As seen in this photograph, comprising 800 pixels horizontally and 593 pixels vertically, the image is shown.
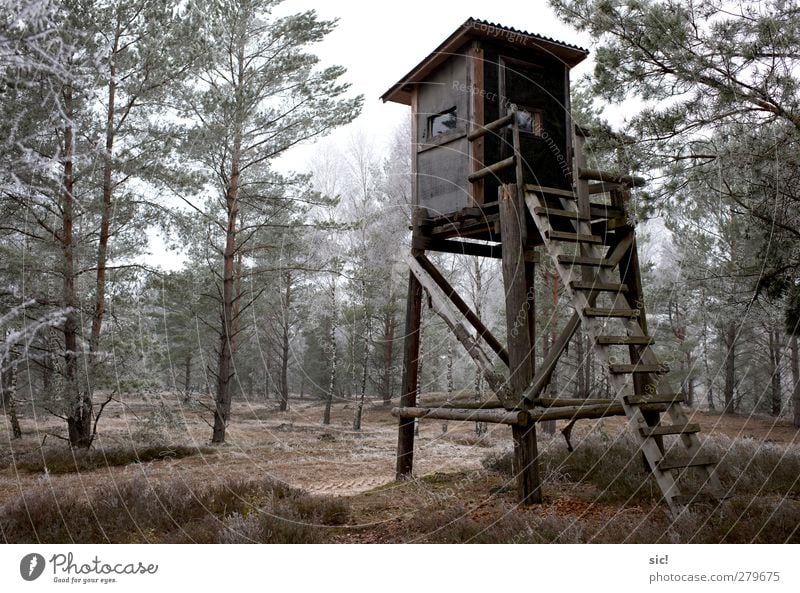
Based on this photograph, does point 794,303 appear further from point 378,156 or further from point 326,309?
point 326,309

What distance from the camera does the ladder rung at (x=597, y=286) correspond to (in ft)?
19.9

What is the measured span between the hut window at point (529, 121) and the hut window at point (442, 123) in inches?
37.7

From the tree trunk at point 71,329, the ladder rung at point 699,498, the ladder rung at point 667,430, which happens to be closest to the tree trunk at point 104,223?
the tree trunk at point 71,329

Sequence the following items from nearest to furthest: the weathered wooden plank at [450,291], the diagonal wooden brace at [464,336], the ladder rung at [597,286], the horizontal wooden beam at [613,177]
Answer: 1. the ladder rung at [597,286]
2. the horizontal wooden beam at [613,177]
3. the diagonal wooden brace at [464,336]
4. the weathered wooden plank at [450,291]

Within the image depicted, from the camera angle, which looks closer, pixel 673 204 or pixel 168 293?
pixel 673 204

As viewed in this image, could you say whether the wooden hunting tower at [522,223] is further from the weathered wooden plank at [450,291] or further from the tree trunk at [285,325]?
the tree trunk at [285,325]

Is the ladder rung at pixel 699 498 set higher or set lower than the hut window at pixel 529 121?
lower

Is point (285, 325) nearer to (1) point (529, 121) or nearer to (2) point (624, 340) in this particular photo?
(1) point (529, 121)

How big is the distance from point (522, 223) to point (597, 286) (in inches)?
57.2

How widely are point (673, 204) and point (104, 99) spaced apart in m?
8.61

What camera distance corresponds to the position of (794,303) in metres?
6.95

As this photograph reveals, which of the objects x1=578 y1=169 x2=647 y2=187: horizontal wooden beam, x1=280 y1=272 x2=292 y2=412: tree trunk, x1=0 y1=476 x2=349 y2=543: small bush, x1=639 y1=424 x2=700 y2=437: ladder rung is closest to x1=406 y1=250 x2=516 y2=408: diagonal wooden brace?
x1=639 y1=424 x2=700 y2=437: ladder rung

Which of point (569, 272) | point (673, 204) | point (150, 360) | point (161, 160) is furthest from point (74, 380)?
point (673, 204)

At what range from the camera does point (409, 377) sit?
30.7 feet
